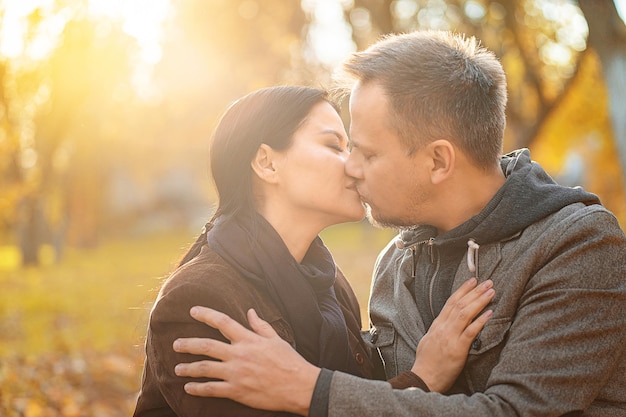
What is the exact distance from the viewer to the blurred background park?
280 inches

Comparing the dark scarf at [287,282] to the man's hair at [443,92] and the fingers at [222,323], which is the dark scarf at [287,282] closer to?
the fingers at [222,323]

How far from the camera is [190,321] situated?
8.39 feet

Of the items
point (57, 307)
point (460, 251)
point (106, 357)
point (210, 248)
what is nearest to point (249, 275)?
point (210, 248)

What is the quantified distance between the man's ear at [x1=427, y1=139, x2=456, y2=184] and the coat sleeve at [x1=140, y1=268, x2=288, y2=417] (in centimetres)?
89

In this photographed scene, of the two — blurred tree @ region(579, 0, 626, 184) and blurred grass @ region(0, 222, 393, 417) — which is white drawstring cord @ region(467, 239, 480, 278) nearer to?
blurred grass @ region(0, 222, 393, 417)

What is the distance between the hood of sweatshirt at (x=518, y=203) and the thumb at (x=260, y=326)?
2.52 feet

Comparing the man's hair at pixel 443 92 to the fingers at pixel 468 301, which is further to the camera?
the man's hair at pixel 443 92

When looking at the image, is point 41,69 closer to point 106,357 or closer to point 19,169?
point 19,169

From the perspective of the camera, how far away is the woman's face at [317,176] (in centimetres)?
303

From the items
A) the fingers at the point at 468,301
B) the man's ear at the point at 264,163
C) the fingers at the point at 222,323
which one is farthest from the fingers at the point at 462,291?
the man's ear at the point at 264,163

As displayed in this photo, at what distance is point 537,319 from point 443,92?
889 millimetres

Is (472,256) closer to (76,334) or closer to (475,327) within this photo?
(475,327)

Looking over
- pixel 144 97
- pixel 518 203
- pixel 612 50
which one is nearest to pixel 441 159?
pixel 518 203

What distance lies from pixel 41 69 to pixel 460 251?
12763 mm
